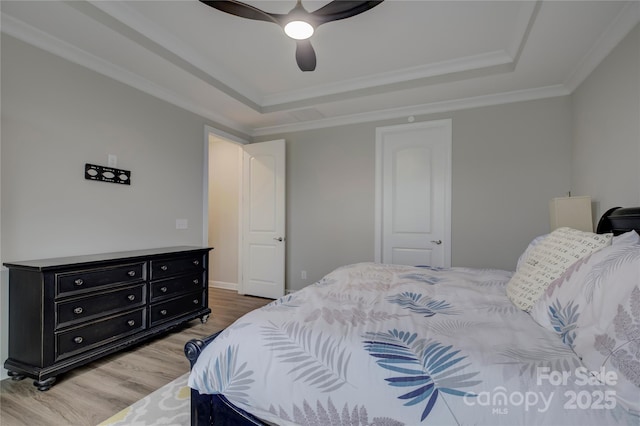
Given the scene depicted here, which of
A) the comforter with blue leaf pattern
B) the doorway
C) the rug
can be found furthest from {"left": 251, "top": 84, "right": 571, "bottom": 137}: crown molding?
the rug

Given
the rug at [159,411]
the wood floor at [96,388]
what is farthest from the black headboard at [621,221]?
the wood floor at [96,388]

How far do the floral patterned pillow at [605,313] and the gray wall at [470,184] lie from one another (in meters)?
2.24

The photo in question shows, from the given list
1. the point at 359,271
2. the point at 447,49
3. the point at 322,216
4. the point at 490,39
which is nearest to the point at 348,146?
the point at 322,216

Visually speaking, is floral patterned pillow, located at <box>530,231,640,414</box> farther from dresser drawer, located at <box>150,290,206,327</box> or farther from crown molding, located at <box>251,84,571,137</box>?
dresser drawer, located at <box>150,290,206,327</box>

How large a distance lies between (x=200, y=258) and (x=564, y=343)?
3041 mm

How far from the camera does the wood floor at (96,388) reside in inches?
68.3

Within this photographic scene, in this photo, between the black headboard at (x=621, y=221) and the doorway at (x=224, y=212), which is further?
the doorway at (x=224, y=212)

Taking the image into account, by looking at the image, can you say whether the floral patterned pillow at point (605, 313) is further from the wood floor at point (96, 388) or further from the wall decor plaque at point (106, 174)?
the wall decor plaque at point (106, 174)

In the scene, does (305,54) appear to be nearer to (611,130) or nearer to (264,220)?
(611,130)

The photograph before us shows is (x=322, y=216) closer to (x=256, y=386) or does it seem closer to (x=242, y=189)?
(x=242, y=189)

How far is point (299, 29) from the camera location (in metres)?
1.89

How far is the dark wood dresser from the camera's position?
1987mm

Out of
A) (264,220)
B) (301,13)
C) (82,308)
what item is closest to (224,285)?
(264,220)

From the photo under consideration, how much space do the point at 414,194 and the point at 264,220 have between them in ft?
6.84
